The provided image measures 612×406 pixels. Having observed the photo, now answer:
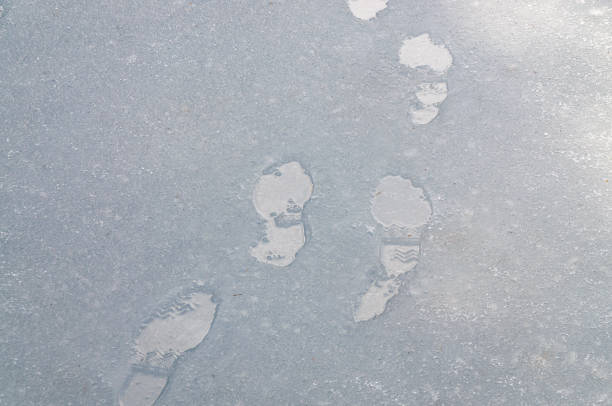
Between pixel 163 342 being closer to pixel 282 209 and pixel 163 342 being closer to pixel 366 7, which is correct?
pixel 282 209

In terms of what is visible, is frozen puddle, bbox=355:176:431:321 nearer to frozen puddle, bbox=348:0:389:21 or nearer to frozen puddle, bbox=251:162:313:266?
frozen puddle, bbox=251:162:313:266

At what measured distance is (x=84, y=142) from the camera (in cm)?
225

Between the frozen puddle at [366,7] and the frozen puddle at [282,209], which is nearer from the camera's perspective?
the frozen puddle at [282,209]

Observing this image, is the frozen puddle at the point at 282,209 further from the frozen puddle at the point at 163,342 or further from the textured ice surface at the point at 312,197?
the frozen puddle at the point at 163,342

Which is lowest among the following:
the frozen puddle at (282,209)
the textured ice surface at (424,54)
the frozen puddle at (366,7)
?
the frozen puddle at (282,209)

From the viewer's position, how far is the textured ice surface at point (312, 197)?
188cm

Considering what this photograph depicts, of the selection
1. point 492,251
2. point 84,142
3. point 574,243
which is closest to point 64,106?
point 84,142

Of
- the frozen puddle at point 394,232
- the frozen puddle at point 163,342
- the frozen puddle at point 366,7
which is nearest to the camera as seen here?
the frozen puddle at point 163,342

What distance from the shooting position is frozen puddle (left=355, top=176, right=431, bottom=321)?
198 cm

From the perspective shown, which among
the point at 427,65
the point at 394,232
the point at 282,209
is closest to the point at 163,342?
the point at 282,209

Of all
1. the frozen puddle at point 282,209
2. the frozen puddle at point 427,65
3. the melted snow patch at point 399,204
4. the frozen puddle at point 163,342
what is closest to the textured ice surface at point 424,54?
the frozen puddle at point 427,65

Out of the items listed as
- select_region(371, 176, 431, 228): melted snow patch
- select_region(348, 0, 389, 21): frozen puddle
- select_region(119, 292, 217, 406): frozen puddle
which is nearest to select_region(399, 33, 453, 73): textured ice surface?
select_region(348, 0, 389, 21): frozen puddle

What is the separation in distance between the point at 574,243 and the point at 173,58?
1991 millimetres

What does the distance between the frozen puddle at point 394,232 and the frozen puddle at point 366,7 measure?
0.94 m
